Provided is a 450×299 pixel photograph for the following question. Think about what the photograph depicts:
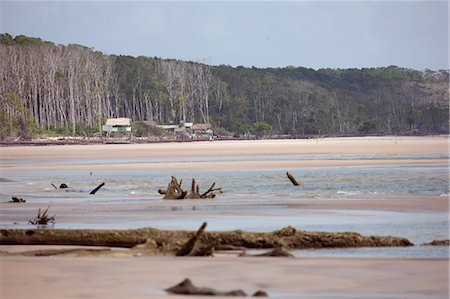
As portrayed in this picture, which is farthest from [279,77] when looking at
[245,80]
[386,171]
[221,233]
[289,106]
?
[221,233]

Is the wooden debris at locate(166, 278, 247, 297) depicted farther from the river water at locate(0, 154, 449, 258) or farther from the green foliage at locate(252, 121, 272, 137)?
the green foliage at locate(252, 121, 272, 137)

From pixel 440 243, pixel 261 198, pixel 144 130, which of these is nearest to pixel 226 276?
pixel 440 243

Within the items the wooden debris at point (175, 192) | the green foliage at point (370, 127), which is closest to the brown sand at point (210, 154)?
the wooden debris at point (175, 192)

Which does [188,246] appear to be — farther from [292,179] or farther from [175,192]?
[292,179]

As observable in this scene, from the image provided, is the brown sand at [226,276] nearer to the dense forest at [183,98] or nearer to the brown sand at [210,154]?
the brown sand at [210,154]

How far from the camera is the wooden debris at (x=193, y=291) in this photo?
944cm

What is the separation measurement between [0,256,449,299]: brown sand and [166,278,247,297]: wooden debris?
166 millimetres

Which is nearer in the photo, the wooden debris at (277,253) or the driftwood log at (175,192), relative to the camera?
the wooden debris at (277,253)

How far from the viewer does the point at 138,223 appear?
17297 mm

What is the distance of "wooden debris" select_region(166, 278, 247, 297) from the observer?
31.0 ft

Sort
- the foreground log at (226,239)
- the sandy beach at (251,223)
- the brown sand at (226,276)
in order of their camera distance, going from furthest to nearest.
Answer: the foreground log at (226,239) < the sandy beach at (251,223) < the brown sand at (226,276)

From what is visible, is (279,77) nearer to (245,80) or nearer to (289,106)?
(245,80)

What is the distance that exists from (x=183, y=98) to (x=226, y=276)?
4683 inches

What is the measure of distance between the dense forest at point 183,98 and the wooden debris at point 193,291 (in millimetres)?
86959
